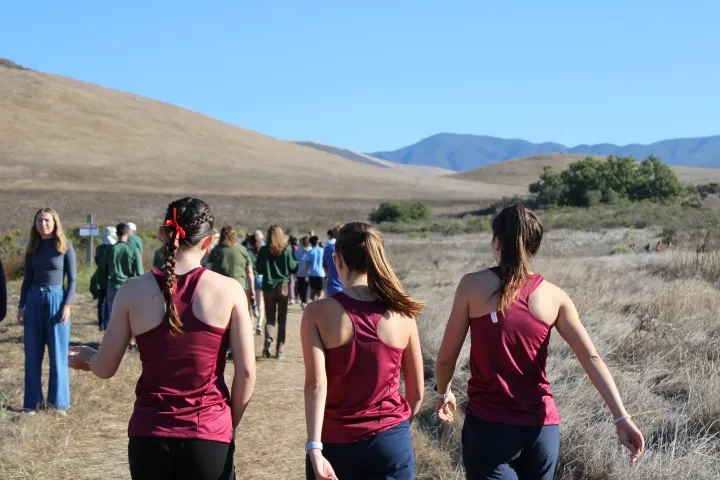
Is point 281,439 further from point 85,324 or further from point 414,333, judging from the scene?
point 85,324

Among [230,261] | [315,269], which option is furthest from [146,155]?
[230,261]

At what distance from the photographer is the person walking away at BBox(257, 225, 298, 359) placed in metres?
11.0

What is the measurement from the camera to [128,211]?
64.3 metres

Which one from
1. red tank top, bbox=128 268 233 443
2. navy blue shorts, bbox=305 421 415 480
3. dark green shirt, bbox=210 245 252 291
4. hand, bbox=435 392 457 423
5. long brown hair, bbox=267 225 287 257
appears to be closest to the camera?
red tank top, bbox=128 268 233 443

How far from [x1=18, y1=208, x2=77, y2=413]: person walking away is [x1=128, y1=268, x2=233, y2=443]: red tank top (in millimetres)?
4435

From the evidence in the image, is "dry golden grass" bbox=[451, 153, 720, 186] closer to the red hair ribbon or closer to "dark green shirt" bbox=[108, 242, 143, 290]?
"dark green shirt" bbox=[108, 242, 143, 290]

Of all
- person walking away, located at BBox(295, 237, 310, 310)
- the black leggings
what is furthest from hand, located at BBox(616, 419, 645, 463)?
person walking away, located at BBox(295, 237, 310, 310)

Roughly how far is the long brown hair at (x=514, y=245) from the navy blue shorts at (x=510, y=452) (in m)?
0.51

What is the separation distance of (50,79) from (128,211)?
60.2 metres

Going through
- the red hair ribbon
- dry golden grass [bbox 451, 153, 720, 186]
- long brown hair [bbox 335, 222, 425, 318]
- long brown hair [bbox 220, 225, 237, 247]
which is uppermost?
dry golden grass [bbox 451, 153, 720, 186]

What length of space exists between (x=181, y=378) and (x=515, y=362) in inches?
53.7

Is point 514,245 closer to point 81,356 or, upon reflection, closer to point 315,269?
point 81,356

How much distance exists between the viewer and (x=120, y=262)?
A: 10.7m

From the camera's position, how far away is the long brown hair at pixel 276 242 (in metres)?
10.9
